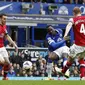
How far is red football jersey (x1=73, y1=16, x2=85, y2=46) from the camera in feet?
46.3

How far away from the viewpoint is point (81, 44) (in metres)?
14.2

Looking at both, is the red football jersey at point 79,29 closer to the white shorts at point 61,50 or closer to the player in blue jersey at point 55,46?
the player in blue jersey at point 55,46

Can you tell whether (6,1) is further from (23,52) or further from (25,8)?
(23,52)

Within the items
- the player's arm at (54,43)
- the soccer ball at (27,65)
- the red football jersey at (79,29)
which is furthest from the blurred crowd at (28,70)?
the red football jersey at (79,29)

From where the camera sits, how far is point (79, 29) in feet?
46.6

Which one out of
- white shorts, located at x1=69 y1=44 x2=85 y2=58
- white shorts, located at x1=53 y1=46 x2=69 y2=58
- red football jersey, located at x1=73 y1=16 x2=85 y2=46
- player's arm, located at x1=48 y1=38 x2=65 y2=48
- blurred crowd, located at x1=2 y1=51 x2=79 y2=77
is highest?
red football jersey, located at x1=73 y1=16 x2=85 y2=46

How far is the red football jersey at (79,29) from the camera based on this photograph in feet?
46.3

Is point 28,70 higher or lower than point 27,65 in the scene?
lower

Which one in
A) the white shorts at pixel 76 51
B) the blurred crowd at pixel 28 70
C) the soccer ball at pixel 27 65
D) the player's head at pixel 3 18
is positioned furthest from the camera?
the soccer ball at pixel 27 65

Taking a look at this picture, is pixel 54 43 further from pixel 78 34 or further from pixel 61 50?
pixel 78 34

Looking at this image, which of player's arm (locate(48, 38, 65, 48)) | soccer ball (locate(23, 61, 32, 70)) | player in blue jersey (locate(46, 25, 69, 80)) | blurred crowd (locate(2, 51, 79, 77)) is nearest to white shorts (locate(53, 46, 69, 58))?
player in blue jersey (locate(46, 25, 69, 80))

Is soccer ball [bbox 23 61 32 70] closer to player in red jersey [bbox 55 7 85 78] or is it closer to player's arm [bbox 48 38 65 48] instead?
player's arm [bbox 48 38 65 48]

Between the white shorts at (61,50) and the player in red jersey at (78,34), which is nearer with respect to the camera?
the player in red jersey at (78,34)

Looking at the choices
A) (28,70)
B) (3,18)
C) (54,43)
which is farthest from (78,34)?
(28,70)
